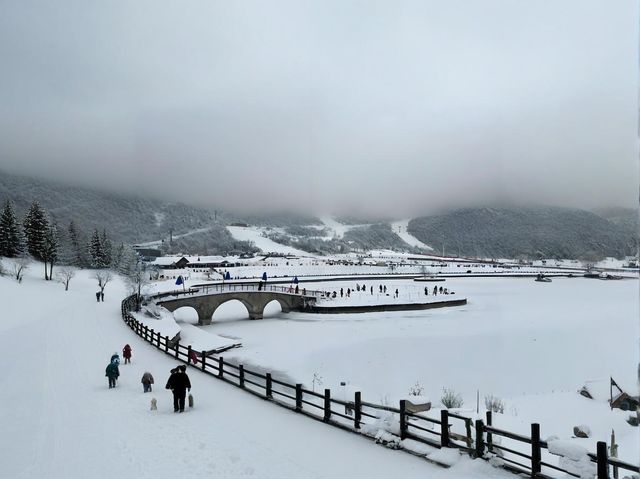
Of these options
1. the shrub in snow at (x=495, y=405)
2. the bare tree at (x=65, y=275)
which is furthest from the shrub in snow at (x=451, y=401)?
the bare tree at (x=65, y=275)

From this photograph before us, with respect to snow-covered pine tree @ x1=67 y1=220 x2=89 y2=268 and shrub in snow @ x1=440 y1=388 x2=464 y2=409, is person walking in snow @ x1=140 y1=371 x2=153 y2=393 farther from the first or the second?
snow-covered pine tree @ x1=67 y1=220 x2=89 y2=268

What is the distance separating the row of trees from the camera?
8044 centimetres

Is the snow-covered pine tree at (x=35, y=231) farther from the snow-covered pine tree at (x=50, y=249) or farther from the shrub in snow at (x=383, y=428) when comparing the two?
the shrub in snow at (x=383, y=428)

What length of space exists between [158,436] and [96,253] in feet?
328

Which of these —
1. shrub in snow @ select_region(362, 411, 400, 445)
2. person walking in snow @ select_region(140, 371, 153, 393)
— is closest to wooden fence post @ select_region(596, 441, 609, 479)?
shrub in snow @ select_region(362, 411, 400, 445)

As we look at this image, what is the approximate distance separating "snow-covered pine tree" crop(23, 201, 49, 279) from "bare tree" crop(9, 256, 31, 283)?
8.03 metres

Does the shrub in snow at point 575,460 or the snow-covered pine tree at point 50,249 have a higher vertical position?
the snow-covered pine tree at point 50,249

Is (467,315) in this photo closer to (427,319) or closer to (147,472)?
(427,319)

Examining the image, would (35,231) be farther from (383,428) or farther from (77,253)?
(383,428)

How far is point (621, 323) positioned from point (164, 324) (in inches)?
2144

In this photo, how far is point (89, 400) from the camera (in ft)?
53.7

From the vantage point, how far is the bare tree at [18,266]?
68.2m

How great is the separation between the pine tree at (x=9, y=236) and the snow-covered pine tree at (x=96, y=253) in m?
18.6

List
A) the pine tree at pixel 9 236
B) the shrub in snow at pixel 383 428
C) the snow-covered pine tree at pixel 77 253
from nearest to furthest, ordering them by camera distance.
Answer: the shrub in snow at pixel 383 428, the pine tree at pixel 9 236, the snow-covered pine tree at pixel 77 253
